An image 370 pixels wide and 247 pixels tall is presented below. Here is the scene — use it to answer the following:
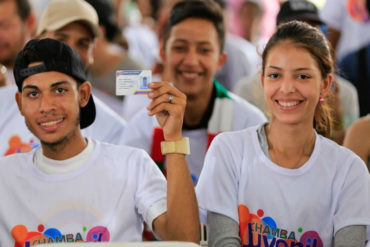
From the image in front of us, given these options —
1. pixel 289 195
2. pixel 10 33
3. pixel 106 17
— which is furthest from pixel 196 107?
pixel 106 17

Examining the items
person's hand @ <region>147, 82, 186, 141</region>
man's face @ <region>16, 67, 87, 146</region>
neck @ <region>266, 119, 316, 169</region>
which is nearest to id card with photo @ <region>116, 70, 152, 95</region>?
person's hand @ <region>147, 82, 186, 141</region>

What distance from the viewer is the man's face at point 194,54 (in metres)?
3.01

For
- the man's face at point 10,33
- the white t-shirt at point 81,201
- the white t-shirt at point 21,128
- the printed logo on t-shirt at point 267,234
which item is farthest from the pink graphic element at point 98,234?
the man's face at point 10,33

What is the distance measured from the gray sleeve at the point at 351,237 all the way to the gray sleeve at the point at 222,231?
305 mm

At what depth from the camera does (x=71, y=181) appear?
6.77 feet

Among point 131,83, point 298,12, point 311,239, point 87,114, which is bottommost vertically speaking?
point 311,239

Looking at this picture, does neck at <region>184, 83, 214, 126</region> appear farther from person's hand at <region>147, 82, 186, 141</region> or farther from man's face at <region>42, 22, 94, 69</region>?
person's hand at <region>147, 82, 186, 141</region>

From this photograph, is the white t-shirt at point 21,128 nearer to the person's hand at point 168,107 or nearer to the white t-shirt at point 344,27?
the person's hand at point 168,107

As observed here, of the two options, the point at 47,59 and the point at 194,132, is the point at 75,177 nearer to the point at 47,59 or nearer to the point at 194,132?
the point at 47,59

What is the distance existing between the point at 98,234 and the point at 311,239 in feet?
2.16

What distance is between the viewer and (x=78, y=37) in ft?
10.4

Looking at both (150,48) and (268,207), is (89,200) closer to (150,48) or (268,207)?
(268,207)

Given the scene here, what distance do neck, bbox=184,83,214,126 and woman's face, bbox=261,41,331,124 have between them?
744 mm

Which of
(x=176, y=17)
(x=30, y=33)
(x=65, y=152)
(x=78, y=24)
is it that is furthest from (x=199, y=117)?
(x=30, y=33)
